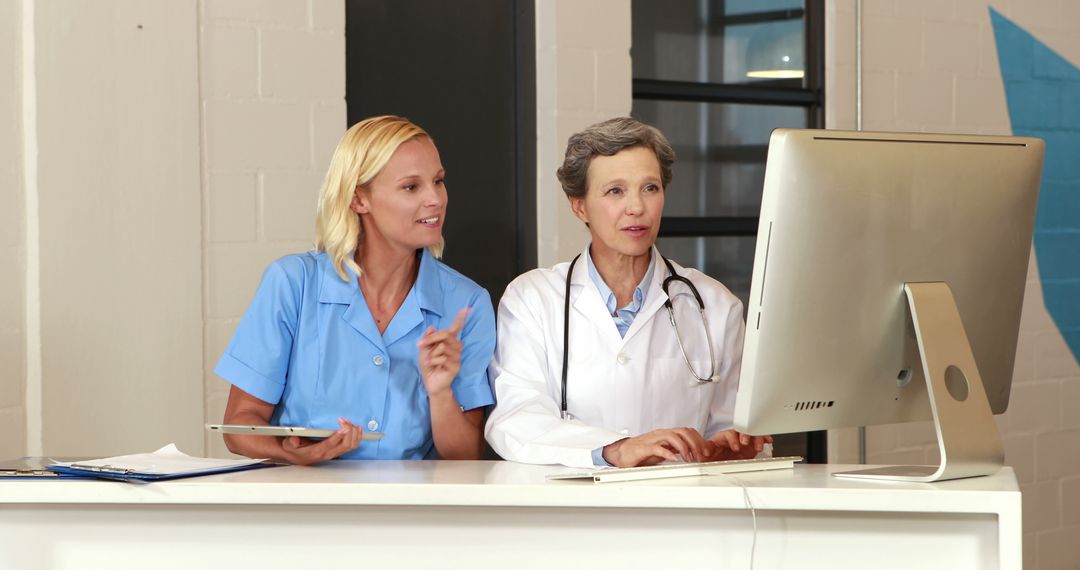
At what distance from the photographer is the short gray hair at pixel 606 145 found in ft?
7.54

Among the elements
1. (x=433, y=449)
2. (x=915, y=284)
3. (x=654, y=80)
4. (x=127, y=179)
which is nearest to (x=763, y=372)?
(x=915, y=284)

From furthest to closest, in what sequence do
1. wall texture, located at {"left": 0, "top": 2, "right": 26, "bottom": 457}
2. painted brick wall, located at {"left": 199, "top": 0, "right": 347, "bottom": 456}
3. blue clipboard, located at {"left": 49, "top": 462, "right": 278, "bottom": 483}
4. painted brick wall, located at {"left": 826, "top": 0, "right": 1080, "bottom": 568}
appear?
painted brick wall, located at {"left": 826, "top": 0, "right": 1080, "bottom": 568} < painted brick wall, located at {"left": 199, "top": 0, "right": 347, "bottom": 456} < wall texture, located at {"left": 0, "top": 2, "right": 26, "bottom": 457} < blue clipboard, located at {"left": 49, "top": 462, "right": 278, "bottom": 483}

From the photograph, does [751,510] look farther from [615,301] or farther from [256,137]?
[256,137]

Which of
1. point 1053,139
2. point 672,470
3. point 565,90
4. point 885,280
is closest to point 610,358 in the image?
point 672,470

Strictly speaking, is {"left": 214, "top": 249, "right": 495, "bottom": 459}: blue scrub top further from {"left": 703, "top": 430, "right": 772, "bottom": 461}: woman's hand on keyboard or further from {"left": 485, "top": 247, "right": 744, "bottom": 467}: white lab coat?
{"left": 703, "top": 430, "right": 772, "bottom": 461}: woman's hand on keyboard

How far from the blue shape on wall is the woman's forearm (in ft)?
8.44

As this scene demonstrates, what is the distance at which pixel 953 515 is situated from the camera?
1540 millimetres

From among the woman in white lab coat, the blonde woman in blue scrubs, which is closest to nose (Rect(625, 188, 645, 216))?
the woman in white lab coat

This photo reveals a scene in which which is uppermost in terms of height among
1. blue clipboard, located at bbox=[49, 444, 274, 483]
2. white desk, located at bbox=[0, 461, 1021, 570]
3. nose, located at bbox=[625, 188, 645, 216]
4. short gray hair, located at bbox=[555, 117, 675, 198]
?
short gray hair, located at bbox=[555, 117, 675, 198]

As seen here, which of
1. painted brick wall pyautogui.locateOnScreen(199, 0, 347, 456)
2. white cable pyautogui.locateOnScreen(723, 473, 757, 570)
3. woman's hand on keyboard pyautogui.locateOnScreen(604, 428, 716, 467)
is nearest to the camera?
white cable pyautogui.locateOnScreen(723, 473, 757, 570)

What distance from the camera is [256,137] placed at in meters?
2.86

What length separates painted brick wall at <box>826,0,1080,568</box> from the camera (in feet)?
12.5

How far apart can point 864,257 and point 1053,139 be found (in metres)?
2.89

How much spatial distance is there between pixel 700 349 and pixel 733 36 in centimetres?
170
